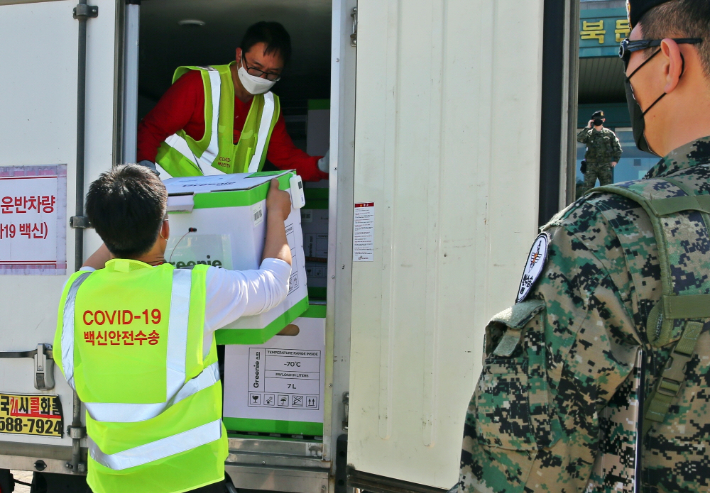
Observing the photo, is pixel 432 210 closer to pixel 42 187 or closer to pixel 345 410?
pixel 345 410

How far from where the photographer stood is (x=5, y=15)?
91.7 inches

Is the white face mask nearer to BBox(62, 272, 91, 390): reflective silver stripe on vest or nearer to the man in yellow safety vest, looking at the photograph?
the man in yellow safety vest

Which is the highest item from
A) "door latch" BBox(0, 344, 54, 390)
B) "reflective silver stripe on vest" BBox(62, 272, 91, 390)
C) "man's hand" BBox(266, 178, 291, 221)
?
"man's hand" BBox(266, 178, 291, 221)

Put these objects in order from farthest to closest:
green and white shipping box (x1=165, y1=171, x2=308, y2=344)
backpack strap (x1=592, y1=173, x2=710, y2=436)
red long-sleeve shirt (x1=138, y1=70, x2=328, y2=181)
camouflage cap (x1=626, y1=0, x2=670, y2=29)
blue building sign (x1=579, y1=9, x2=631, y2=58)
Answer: blue building sign (x1=579, y1=9, x2=631, y2=58), red long-sleeve shirt (x1=138, y1=70, x2=328, y2=181), green and white shipping box (x1=165, y1=171, x2=308, y2=344), camouflage cap (x1=626, y1=0, x2=670, y2=29), backpack strap (x1=592, y1=173, x2=710, y2=436)

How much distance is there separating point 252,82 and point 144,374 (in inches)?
60.7

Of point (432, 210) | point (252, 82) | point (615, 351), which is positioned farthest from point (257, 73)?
point (615, 351)

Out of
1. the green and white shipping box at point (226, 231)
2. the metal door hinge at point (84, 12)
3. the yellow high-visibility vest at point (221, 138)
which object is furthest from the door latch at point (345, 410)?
the metal door hinge at point (84, 12)

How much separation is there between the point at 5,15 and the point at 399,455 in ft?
7.02

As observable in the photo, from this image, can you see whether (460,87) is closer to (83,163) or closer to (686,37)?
(686,37)

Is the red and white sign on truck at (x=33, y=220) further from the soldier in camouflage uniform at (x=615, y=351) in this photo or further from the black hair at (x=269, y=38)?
the soldier in camouflage uniform at (x=615, y=351)

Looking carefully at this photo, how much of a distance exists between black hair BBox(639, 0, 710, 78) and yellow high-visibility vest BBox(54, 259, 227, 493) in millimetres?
1182

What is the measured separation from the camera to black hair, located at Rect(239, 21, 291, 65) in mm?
2678

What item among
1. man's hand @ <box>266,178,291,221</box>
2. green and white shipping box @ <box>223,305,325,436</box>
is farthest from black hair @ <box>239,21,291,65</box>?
green and white shipping box @ <box>223,305,325,436</box>

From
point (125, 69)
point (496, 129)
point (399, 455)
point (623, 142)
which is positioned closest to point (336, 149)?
point (496, 129)
